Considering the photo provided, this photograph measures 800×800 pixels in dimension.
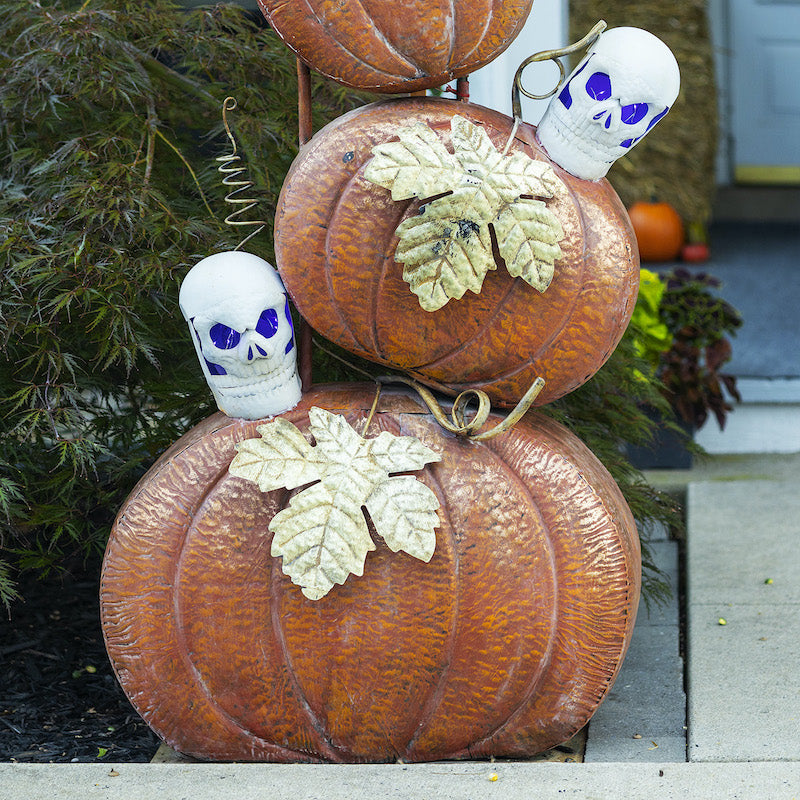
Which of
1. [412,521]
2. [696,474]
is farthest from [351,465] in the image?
[696,474]

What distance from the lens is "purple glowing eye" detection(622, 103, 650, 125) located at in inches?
74.6

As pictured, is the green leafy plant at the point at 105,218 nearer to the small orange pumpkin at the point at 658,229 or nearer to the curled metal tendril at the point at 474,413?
the curled metal tendril at the point at 474,413

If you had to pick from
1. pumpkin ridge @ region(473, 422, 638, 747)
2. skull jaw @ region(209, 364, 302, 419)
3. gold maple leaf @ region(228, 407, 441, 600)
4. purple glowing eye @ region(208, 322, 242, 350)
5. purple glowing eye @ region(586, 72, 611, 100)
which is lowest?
pumpkin ridge @ region(473, 422, 638, 747)

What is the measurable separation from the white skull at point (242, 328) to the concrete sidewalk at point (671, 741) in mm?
675

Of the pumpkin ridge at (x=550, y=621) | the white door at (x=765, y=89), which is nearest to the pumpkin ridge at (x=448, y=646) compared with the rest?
the pumpkin ridge at (x=550, y=621)

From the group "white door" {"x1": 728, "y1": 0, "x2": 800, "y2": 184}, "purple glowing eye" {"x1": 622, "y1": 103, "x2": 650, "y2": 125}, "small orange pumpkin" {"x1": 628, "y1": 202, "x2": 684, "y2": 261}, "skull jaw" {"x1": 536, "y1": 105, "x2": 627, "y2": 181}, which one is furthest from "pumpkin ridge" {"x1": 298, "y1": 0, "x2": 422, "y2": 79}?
"white door" {"x1": 728, "y1": 0, "x2": 800, "y2": 184}

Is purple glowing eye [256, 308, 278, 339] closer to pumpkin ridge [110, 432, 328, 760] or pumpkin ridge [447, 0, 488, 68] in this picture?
pumpkin ridge [110, 432, 328, 760]

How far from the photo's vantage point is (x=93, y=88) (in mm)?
2463

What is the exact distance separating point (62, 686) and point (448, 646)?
1.09 m

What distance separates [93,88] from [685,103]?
5.04m

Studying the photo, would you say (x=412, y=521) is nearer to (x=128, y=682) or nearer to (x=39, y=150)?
(x=128, y=682)

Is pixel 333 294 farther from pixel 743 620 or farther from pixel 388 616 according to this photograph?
pixel 743 620

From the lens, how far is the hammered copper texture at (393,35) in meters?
1.89

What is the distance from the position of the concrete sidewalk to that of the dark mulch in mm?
307
